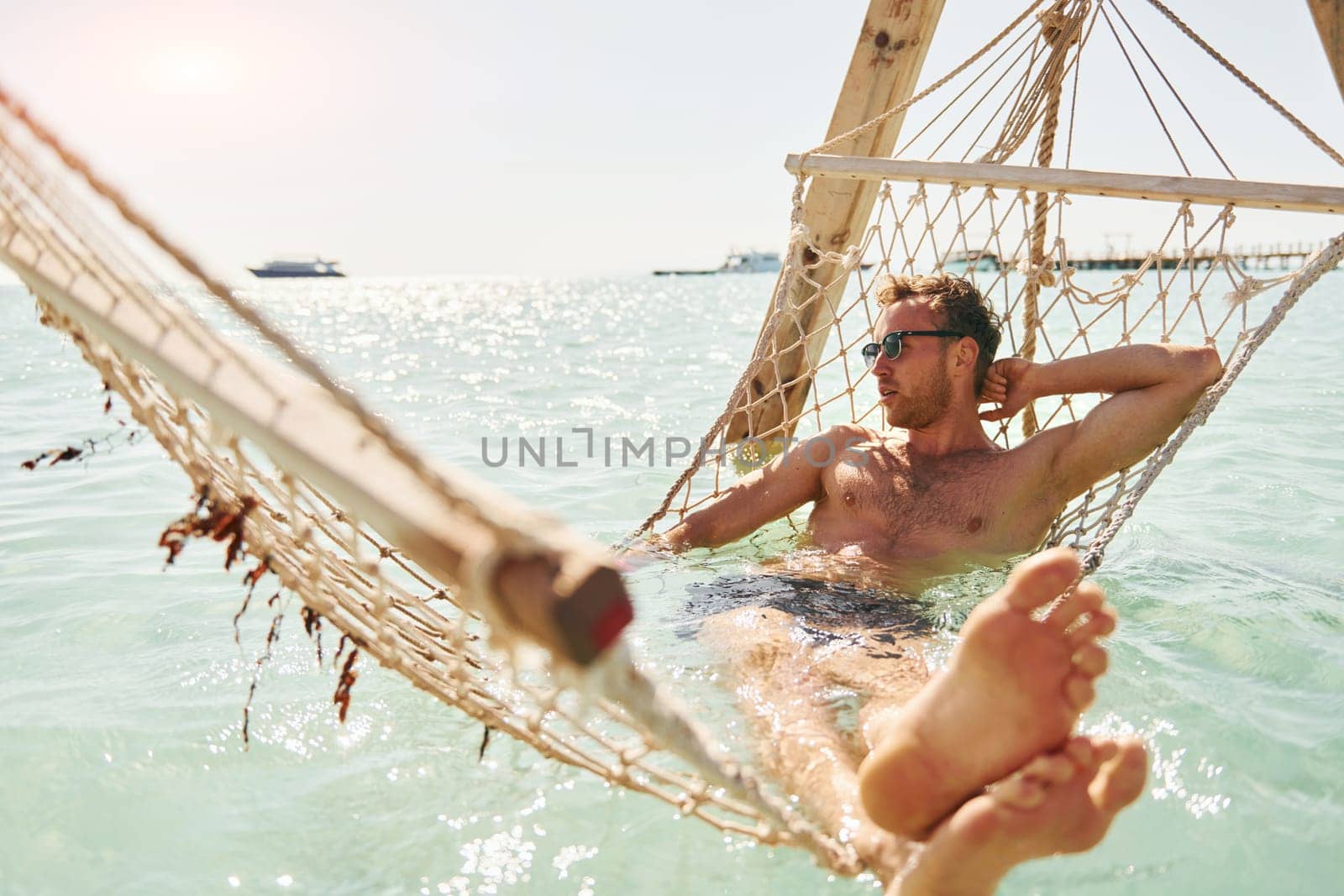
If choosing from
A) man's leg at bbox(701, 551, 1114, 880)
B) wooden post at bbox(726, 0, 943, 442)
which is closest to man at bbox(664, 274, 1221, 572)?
wooden post at bbox(726, 0, 943, 442)

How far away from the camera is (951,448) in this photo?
8.30ft

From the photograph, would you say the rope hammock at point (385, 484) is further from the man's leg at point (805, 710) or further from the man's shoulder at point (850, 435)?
the man's shoulder at point (850, 435)

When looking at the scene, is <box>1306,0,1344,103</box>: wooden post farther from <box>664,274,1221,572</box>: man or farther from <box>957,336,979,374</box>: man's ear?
<box>957,336,979,374</box>: man's ear

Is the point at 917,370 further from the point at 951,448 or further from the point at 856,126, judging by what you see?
the point at 856,126

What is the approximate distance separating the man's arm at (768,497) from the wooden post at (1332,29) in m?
1.45

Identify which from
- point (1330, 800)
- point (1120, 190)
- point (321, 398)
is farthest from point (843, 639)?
point (1120, 190)

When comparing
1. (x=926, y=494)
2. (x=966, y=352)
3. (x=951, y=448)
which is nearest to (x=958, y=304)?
(x=966, y=352)

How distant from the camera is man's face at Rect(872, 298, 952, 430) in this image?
2518mm

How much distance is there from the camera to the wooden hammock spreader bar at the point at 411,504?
2.26 feet

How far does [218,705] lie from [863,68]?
2717 mm

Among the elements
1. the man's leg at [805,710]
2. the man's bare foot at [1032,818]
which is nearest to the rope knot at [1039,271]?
the man's leg at [805,710]

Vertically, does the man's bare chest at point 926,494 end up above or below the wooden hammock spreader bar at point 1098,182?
below

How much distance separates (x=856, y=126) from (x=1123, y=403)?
1474 millimetres

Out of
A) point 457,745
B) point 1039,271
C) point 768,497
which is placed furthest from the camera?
point 1039,271
